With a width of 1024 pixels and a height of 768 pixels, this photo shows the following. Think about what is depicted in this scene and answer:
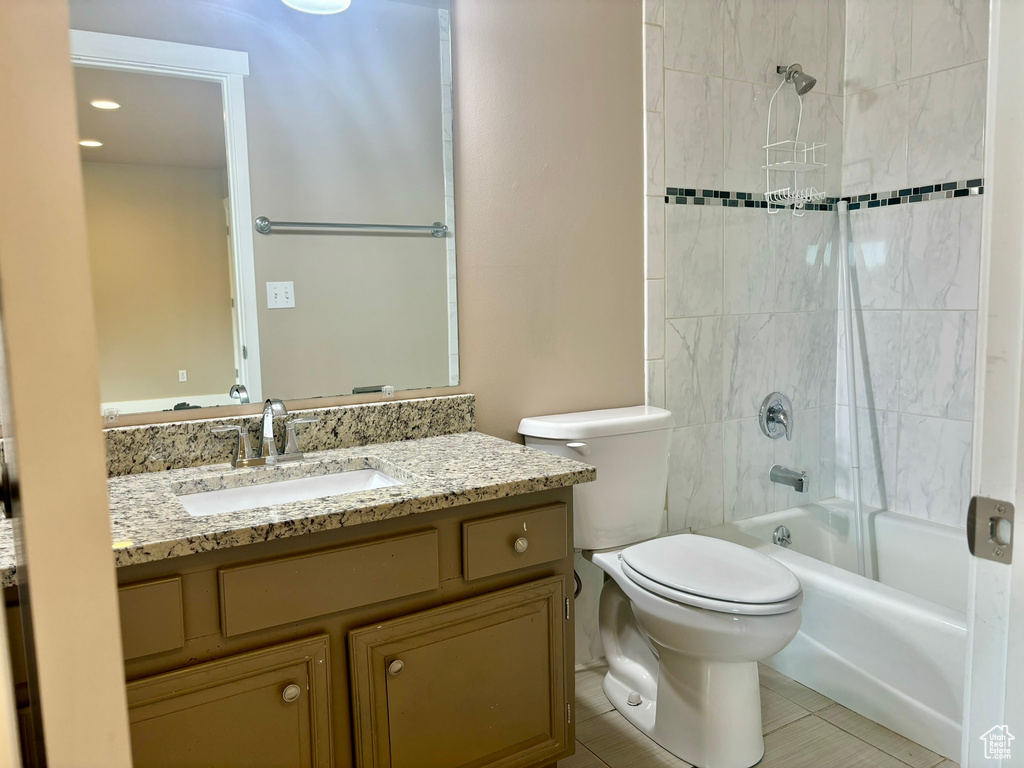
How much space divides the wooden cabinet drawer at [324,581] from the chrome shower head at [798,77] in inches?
79.3

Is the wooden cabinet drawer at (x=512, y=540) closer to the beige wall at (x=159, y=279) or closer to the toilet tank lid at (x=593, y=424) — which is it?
the toilet tank lid at (x=593, y=424)

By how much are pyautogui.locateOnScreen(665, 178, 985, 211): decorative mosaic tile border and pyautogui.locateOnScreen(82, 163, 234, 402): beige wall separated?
4.52 feet

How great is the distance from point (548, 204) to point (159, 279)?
41.3 inches

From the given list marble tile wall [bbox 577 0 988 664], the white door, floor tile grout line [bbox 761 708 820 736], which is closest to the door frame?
marble tile wall [bbox 577 0 988 664]

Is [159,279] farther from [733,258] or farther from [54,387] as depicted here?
[733,258]

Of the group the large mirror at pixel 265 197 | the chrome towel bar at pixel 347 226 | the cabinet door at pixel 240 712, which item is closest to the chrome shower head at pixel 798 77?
the large mirror at pixel 265 197

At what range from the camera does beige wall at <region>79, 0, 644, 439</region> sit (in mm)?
1977

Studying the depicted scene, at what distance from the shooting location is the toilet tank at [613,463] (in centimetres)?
198

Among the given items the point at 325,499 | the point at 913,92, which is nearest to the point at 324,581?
the point at 325,499

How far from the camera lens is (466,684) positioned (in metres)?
1.50

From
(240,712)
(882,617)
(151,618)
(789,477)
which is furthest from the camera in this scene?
(789,477)

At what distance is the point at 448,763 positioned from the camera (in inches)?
58.9

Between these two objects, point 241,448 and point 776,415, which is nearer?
point 241,448

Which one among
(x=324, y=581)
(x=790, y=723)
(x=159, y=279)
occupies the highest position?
(x=159, y=279)
